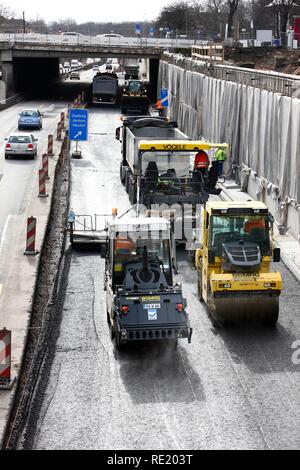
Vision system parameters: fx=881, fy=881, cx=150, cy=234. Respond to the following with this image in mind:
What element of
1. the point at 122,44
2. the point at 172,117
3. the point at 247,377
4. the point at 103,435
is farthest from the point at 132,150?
Result: the point at 122,44

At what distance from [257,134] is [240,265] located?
16940mm

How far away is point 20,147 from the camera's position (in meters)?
42.8

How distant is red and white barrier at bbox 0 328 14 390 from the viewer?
14.4 m

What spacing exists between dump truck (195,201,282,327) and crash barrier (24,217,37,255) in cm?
A: 632

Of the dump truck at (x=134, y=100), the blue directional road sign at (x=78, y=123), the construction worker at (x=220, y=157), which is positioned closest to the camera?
the construction worker at (x=220, y=157)

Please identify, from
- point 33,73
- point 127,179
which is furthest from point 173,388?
point 33,73

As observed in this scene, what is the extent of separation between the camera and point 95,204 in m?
30.8

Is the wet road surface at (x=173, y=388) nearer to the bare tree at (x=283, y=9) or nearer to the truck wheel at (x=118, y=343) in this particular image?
the truck wheel at (x=118, y=343)

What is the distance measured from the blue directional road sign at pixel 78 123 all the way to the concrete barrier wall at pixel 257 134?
6.49 meters

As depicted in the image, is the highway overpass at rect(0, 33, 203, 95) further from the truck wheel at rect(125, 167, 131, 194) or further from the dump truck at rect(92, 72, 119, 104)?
the truck wheel at rect(125, 167, 131, 194)

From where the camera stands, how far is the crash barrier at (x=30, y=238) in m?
→ 23.4

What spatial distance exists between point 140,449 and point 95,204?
738 inches

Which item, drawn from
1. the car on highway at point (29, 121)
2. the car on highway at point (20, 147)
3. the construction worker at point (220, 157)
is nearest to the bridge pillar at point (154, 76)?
the car on highway at point (29, 121)
